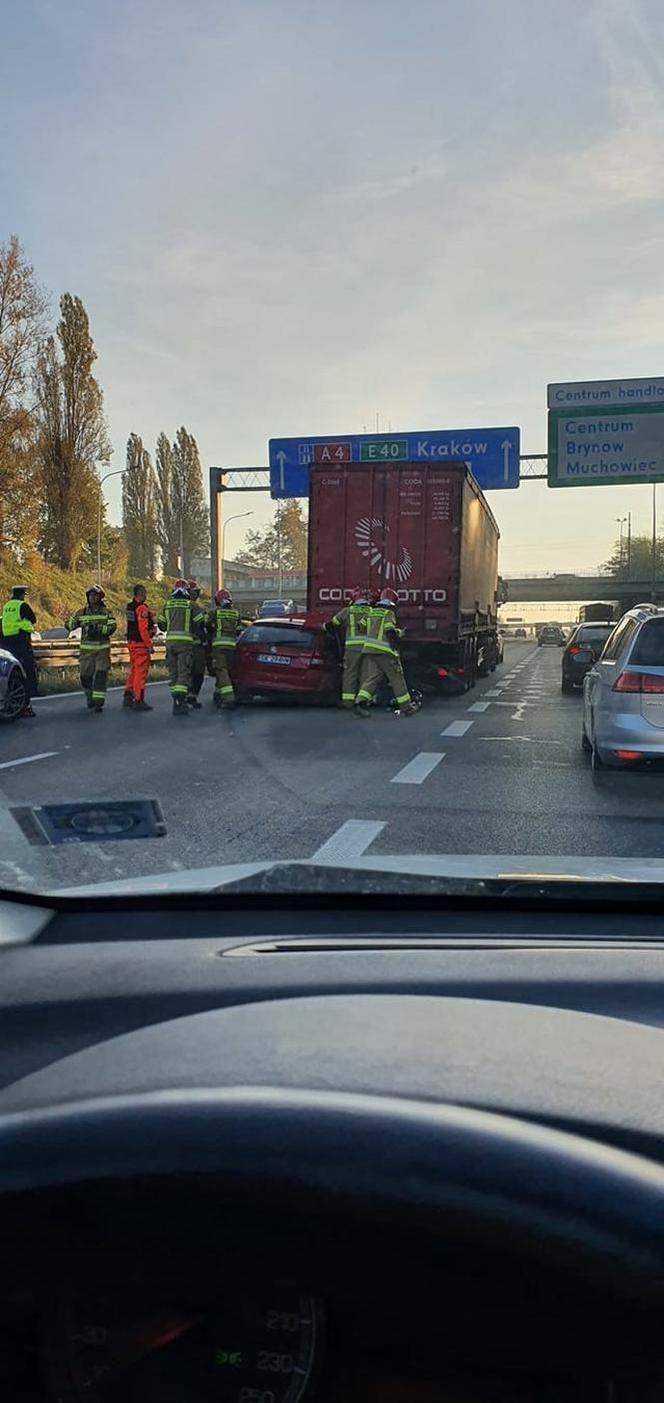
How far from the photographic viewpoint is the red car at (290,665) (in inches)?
608

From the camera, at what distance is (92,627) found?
52.4 ft

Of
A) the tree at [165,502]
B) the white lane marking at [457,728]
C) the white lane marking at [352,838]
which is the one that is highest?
the tree at [165,502]

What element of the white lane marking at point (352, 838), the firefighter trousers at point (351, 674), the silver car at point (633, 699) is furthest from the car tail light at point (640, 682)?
the firefighter trousers at point (351, 674)

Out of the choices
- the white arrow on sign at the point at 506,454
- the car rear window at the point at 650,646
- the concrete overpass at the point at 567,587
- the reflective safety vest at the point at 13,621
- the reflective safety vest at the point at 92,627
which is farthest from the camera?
the concrete overpass at the point at 567,587

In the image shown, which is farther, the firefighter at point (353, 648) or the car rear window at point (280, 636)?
the car rear window at point (280, 636)

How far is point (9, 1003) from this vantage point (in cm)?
231

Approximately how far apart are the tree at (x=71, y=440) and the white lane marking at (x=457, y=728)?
45264 millimetres

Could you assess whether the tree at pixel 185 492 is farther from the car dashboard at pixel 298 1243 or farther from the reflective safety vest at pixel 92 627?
the car dashboard at pixel 298 1243

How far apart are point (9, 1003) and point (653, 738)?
20.9 feet

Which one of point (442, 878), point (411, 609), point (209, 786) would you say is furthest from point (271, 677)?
point (442, 878)

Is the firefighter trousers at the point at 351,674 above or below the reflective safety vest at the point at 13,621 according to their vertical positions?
below

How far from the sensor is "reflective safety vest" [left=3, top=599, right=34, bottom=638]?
55.0ft

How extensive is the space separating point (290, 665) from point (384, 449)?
18539 millimetres

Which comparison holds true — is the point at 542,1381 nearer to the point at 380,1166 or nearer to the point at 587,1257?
the point at 587,1257
